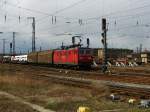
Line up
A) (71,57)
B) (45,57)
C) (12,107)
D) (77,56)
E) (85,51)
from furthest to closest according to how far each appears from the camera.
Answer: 1. (45,57)
2. (71,57)
3. (85,51)
4. (77,56)
5. (12,107)

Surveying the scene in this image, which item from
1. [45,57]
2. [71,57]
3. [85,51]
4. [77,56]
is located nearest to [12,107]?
[77,56]

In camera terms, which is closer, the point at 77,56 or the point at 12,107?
the point at 12,107

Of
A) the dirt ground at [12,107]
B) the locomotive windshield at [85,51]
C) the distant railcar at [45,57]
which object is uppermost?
the locomotive windshield at [85,51]

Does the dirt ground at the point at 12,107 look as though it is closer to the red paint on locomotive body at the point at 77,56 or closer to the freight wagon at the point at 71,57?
the red paint on locomotive body at the point at 77,56

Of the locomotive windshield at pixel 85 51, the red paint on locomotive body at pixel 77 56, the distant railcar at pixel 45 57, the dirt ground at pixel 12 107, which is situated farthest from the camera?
the distant railcar at pixel 45 57

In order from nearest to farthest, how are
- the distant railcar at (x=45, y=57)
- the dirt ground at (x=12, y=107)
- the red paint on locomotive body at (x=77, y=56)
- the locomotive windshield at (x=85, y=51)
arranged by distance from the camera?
the dirt ground at (x=12, y=107)
the red paint on locomotive body at (x=77, y=56)
the locomotive windshield at (x=85, y=51)
the distant railcar at (x=45, y=57)

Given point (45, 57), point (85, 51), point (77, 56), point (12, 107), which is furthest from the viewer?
point (45, 57)

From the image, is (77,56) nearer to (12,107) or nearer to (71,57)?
(71,57)

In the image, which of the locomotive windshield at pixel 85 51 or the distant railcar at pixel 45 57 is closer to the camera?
the locomotive windshield at pixel 85 51

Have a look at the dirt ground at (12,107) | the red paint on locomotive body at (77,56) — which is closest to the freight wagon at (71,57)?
the red paint on locomotive body at (77,56)

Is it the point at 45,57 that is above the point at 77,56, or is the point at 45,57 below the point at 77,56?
below

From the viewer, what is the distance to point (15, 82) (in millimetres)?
30844

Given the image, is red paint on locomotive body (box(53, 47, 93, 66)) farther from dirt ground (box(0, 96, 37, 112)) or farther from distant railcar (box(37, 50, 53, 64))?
dirt ground (box(0, 96, 37, 112))

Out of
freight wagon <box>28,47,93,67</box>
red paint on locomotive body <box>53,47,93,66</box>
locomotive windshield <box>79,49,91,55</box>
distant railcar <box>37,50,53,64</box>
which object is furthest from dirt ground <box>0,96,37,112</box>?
distant railcar <box>37,50,53,64</box>
